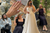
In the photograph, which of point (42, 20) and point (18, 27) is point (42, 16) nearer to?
point (42, 20)

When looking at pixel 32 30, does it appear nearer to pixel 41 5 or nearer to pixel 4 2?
pixel 41 5

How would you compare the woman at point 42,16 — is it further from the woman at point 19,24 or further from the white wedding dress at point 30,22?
the woman at point 19,24

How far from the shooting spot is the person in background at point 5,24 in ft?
4.51

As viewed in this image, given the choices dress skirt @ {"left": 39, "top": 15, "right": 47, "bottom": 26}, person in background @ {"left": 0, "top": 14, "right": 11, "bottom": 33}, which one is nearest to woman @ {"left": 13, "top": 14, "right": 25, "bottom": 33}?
person in background @ {"left": 0, "top": 14, "right": 11, "bottom": 33}

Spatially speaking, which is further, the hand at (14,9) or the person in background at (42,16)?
the person in background at (42,16)

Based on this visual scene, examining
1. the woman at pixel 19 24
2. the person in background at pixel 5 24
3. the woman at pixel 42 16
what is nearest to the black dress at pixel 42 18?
the woman at pixel 42 16

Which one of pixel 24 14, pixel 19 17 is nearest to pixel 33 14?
pixel 24 14

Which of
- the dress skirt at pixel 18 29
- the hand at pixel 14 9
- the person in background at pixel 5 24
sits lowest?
the dress skirt at pixel 18 29

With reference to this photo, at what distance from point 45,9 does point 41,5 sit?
0.38ft

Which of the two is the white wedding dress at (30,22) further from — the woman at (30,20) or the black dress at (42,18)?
the black dress at (42,18)

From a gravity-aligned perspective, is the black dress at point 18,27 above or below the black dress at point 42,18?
below

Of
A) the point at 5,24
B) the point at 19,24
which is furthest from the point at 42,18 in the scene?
the point at 5,24

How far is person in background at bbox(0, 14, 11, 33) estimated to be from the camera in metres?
1.38

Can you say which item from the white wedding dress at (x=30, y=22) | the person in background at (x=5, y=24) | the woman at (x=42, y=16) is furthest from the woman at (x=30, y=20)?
the person in background at (x=5, y=24)
